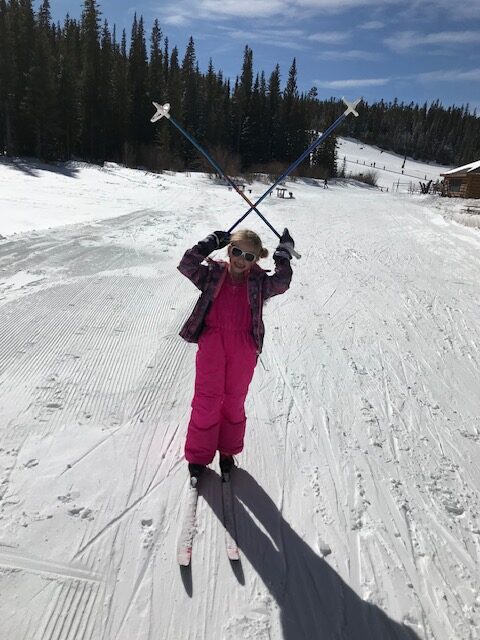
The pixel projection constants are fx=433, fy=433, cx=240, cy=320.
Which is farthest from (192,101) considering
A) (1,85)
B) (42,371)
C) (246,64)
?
(42,371)

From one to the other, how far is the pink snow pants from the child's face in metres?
0.37

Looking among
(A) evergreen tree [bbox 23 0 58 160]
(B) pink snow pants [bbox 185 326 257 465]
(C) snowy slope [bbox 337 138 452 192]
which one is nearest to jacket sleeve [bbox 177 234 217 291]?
(B) pink snow pants [bbox 185 326 257 465]

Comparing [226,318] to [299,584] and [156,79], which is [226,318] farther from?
[156,79]

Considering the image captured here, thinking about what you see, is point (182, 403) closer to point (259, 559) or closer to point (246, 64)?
point (259, 559)

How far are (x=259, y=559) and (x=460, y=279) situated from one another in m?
7.57

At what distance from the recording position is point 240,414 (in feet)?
9.28

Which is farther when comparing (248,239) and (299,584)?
(248,239)

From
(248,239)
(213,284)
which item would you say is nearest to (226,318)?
(213,284)

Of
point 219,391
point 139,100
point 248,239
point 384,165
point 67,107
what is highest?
point 139,100

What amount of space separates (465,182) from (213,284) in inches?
1515

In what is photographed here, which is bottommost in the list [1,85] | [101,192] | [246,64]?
[101,192]

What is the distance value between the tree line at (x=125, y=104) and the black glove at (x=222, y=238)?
31567mm

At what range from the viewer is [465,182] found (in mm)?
34750

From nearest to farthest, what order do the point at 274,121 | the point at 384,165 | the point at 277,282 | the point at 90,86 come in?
the point at 277,282
the point at 90,86
the point at 274,121
the point at 384,165
